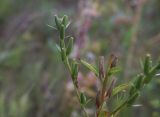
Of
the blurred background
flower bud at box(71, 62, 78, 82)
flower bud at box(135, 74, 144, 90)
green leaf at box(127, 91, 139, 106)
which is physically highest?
flower bud at box(71, 62, 78, 82)

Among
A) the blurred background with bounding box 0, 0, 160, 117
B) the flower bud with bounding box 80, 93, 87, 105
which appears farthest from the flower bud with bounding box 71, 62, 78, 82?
the blurred background with bounding box 0, 0, 160, 117

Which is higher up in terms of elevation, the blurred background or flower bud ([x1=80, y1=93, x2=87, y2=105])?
flower bud ([x1=80, y1=93, x2=87, y2=105])

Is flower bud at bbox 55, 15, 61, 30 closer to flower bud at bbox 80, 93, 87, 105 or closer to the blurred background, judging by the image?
flower bud at bbox 80, 93, 87, 105

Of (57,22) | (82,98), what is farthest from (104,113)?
(57,22)

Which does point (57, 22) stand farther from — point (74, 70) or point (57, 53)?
point (57, 53)

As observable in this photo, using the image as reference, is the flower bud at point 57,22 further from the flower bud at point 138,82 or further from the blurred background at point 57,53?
A: the blurred background at point 57,53

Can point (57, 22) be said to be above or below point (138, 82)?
above

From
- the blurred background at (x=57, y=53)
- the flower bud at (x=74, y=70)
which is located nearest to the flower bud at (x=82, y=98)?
the flower bud at (x=74, y=70)

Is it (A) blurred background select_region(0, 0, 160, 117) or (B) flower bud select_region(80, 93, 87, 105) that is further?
(A) blurred background select_region(0, 0, 160, 117)

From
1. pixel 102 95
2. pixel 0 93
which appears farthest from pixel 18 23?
pixel 102 95
